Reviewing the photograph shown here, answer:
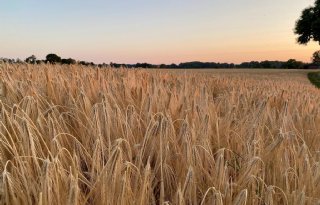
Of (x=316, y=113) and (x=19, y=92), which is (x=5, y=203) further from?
(x=316, y=113)

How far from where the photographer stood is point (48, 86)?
2193 mm

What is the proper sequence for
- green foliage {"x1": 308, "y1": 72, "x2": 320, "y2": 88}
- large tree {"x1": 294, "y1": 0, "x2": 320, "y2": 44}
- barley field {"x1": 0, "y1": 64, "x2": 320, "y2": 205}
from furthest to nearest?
1. large tree {"x1": 294, "y1": 0, "x2": 320, "y2": 44}
2. green foliage {"x1": 308, "y1": 72, "x2": 320, "y2": 88}
3. barley field {"x1": 0, "y1": 64, "x2": 320, "y2": 205}

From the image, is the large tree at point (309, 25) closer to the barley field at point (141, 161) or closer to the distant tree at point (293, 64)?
the distant tree at point (293, 64)

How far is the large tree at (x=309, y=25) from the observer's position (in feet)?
130

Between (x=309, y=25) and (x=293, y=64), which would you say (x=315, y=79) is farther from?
(x=293, y=64)

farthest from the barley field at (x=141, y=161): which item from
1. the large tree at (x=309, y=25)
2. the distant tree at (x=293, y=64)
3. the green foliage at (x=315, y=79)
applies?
the distant tree at (x=293, y=64)

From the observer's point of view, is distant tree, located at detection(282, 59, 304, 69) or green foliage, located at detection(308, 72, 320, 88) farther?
distant tree, located at detection(282, 59, 304, 69)

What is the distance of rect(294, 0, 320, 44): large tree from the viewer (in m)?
39.6

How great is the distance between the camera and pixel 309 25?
40.8 m

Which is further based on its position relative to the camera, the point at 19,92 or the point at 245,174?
the point at 19,92

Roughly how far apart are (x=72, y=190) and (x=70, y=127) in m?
0.90

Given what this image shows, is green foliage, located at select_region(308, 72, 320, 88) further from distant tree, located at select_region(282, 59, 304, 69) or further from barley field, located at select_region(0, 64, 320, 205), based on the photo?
distant tree, located at select_region(282, 59, 304, 69)

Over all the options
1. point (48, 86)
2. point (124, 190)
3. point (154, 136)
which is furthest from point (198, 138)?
point (48, 86)

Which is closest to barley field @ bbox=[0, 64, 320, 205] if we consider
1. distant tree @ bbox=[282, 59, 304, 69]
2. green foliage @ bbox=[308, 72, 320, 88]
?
green foliage @ bbox=[308, 72, 320, 88]
